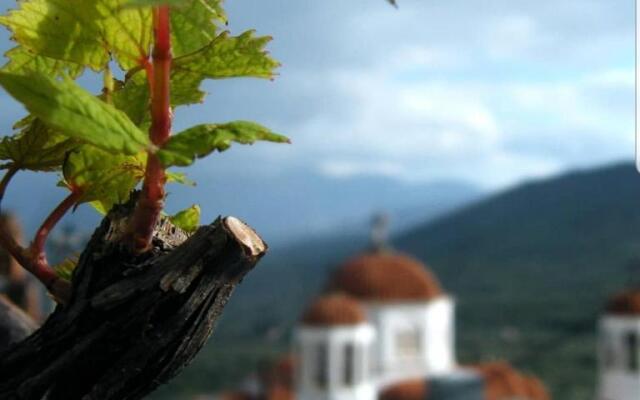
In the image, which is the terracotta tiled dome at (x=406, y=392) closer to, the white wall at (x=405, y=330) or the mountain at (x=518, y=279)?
the white wall at (x=405, y=330)

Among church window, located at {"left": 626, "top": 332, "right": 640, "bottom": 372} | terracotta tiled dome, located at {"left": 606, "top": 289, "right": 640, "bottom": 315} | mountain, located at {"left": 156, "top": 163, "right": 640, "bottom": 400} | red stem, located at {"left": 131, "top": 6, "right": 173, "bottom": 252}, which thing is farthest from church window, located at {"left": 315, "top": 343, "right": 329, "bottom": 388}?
red stem, located at {"left": 131, "top": 6, "right": 173, "bottom": 252}

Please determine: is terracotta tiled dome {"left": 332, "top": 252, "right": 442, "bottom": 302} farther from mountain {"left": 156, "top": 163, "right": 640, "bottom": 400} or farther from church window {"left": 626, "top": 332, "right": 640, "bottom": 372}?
mountain {"left": 156, "top": 163, "right": 640, "bottom": 400}

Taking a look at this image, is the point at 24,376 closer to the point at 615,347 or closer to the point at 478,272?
the point at 615,347

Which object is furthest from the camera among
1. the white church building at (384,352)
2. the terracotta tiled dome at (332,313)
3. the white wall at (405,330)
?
the white wall at (405,330)

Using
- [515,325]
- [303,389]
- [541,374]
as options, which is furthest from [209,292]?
[515,325]

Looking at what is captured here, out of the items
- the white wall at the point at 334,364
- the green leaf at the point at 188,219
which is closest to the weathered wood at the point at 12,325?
the green leaf at the point at 188,219

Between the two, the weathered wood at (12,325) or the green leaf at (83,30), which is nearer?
the green leaf at (83,30)
